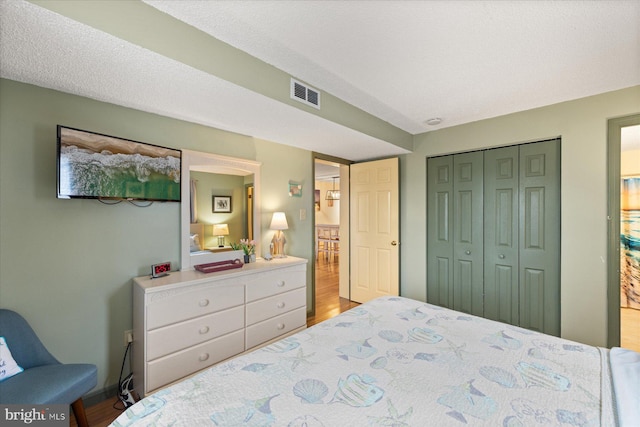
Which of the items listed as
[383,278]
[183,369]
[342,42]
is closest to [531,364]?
[342,42]

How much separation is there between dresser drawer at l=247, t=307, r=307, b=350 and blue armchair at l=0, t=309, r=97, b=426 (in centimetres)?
110

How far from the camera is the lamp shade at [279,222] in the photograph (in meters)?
2.97

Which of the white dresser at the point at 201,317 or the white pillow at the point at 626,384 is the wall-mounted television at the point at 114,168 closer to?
the white dresser at the point at 201,317

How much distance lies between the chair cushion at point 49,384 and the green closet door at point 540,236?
3609 mm

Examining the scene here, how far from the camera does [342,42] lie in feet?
5.22

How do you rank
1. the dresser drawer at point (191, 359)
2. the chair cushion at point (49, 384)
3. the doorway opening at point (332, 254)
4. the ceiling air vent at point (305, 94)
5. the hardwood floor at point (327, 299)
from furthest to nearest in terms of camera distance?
the doorway opening at point (332, 254), the hardwood floor at point (327, 299), the ceiling air vent at point (305, 94), the dresser drawer at point (191, 359), the chair cushion at point (49, 384)

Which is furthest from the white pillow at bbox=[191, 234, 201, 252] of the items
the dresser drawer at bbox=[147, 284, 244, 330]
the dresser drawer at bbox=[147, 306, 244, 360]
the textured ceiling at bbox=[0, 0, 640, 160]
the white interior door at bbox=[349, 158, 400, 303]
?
the white interior door at bbox=[349, 158, 400, 303]

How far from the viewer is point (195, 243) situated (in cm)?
245

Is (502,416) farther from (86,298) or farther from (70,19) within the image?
(86,298)

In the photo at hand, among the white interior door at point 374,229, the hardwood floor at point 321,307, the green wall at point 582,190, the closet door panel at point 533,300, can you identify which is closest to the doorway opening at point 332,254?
the hardwood floor at point 321,307

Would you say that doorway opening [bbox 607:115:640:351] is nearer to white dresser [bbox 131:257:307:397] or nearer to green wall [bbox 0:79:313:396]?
white dresser [bbox 131:257:307:397]

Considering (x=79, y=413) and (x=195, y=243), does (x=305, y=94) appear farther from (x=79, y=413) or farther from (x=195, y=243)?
(x=79, y=413)

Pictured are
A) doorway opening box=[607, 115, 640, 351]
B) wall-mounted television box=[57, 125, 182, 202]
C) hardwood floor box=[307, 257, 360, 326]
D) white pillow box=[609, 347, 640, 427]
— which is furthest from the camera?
hardwood floor box=[307, 257, 360, 326]

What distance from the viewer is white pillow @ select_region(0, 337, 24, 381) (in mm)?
1392
